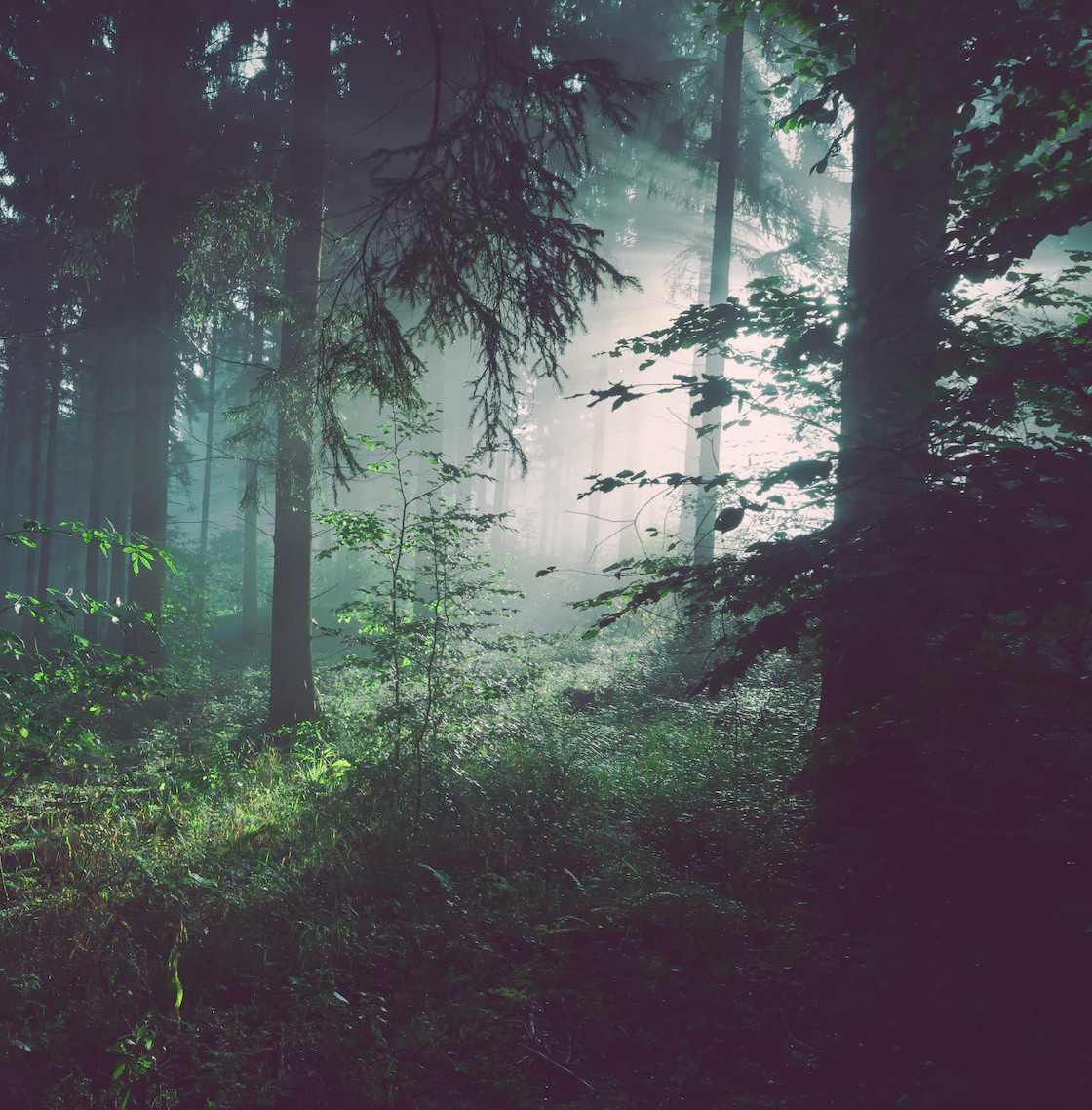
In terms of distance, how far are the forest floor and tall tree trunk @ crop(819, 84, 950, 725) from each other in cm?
86

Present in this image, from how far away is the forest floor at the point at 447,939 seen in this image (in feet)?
8.49

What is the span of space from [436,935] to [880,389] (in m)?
4.26

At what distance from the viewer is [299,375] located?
24.3 feet

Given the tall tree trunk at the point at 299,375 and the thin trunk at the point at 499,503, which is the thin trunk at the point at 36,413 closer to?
the tall tree trunk at the point at 299,375

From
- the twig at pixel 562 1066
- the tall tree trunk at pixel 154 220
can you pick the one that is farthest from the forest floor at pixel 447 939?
the tall tree trunk at pixel 154 220

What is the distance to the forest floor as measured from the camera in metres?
2.59

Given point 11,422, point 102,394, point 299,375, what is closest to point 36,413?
point 11,422

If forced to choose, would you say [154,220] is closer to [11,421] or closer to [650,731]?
[650,731]

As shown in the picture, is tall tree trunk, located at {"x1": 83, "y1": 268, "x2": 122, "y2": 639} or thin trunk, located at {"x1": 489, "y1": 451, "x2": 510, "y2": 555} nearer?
tall tree trunk, located at {"x1": 83, "y1": 268, "x2": 122, "y2": 639}

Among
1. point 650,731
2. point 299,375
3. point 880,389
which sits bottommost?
point 650,731

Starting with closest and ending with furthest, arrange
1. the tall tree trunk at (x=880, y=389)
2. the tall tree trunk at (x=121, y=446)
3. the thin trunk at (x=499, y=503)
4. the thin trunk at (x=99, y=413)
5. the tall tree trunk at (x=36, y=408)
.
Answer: the tall tree trunk at (x=880, y=389), the thin trunk at (x=99, y=413), the tall tree trunk at (x=121, y=446), the tall tree trunk at (x=36, y=408), the thin trunk at (x=499, y=503)

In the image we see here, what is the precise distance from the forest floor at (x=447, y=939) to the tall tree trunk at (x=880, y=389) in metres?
0.86

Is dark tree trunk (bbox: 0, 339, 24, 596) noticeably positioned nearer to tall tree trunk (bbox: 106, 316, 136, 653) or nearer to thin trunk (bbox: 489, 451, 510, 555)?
tall tree trunk (bbox: 106, 316, 136, 653)

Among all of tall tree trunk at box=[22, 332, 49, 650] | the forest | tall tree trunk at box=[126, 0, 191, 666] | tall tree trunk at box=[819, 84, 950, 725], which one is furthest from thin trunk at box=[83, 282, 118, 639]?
tall tree trunk at box=[819, 84, 950, 725]
